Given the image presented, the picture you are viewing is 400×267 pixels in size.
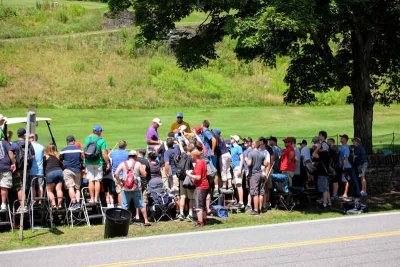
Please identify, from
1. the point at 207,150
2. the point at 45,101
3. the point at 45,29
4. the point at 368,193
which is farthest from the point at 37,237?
the point at 45,29

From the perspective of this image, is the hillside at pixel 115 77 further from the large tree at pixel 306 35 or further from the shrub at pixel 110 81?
the large tree at pixel 306 35

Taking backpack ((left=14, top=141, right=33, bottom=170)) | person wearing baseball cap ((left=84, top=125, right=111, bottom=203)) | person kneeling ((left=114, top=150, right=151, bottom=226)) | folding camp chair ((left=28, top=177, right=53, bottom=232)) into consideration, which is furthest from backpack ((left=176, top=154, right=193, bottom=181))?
backpack ((left=14, top=141, right=33, bottom=170))

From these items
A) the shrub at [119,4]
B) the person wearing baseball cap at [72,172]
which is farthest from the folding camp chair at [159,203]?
the shrub at [119,4]

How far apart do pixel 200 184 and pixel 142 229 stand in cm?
166

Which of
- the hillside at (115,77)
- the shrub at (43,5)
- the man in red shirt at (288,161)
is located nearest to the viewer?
the man in red shirt at (288,161)

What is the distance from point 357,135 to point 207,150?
7403 mm

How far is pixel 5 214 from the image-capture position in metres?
15.0

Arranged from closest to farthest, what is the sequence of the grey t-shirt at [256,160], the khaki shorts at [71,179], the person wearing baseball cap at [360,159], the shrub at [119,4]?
the khaki shorts at [71,179] < the grey t-shirt at [256,160] < the person wearing baseball cap at [360,159] < the shrub at [119,4]

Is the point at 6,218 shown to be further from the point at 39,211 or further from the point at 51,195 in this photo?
the point at 51,195

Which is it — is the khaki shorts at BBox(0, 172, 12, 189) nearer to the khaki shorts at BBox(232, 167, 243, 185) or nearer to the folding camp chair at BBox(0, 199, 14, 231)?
the folding camp chair at BBox(0, 199, 14, 231)

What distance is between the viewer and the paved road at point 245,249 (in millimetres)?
11172

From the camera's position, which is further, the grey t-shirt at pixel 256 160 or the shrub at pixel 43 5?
the shrub at pixel 43 5

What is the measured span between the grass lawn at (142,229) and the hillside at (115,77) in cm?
2312

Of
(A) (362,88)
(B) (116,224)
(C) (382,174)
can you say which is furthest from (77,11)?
(B) (116,224)
